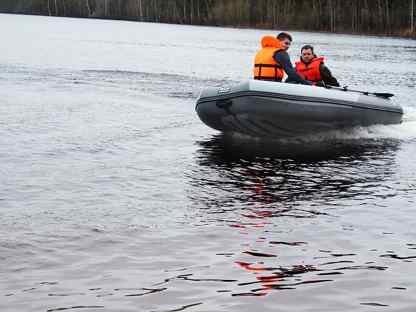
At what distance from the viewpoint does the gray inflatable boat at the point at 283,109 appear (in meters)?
12.7

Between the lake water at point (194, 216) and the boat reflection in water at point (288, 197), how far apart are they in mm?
24

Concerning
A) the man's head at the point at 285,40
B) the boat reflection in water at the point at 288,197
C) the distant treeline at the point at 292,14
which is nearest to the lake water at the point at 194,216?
the boat reflection in water at the point at 288,197

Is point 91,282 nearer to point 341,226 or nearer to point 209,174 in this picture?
point 341,226

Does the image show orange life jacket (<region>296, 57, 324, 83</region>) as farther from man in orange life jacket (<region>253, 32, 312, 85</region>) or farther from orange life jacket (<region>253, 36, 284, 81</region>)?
orange life jacket (<region>253, 36, 284, 81</region>)

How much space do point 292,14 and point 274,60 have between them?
77.8m

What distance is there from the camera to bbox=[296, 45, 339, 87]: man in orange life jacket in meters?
14.1

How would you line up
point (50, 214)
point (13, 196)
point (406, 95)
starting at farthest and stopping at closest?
1. point (406, 95)
2. point (13, 196)
3. point (50, 214)

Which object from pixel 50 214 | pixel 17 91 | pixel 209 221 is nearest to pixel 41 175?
pixel 50 214

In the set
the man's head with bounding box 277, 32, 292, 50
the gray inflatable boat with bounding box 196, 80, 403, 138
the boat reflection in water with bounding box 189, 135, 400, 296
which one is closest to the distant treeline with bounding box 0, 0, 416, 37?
the gray inflatable boat with bounding box 196, 80, 403, 138

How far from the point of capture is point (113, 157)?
11.4 metres

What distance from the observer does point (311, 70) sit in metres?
14.2

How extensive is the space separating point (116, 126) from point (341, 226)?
23.8 ft

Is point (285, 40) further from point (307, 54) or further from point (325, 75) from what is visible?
point (325, 75)

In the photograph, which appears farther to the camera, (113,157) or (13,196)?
(113,157)
